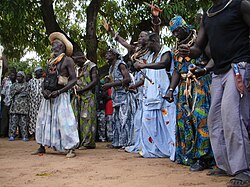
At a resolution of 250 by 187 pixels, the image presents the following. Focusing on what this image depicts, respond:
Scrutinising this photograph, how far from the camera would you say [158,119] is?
634cm

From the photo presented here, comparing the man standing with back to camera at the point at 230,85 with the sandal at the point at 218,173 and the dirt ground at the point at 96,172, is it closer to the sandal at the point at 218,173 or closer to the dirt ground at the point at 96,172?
the sandal at the point at 218,173

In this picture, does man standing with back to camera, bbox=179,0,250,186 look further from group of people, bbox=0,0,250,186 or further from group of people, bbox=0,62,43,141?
group of people, bbox=0,62,43,141

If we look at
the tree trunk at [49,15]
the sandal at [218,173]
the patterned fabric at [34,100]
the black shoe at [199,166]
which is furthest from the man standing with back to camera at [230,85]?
the tree trunk at [49,15]

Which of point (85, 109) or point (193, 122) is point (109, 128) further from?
point (193, 122)

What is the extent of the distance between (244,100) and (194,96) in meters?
1.24

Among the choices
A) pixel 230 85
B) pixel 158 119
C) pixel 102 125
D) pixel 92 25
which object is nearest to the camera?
pixel 230 85

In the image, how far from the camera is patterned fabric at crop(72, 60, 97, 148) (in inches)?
319

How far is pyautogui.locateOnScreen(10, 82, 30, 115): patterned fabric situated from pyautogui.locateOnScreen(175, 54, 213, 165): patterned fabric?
629 cm

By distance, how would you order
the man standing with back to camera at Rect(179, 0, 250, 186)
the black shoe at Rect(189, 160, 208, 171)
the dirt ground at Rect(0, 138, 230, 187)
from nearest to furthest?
1. the man standing with back to camera at Rect(179, 0, 250, 186)
2. the dirt ground at Rect(0, 138, 230, 187)
3. the black shoe at Rect(189, 160, 208, 171)

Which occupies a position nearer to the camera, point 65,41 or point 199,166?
point 199,166

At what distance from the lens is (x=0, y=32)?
39.1 feet

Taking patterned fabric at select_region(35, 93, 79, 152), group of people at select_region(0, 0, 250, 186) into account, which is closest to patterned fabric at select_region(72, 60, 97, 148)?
group of people at select_region(0, 0, 250, 186)

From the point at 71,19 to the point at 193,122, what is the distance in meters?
10.0

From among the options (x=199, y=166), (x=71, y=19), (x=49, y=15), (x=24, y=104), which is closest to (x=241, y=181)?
(x=199, y=166)
